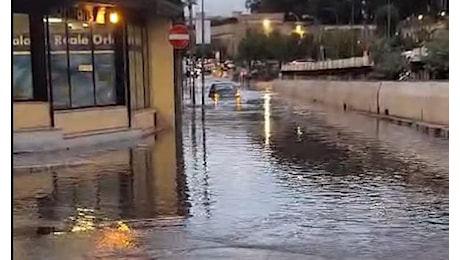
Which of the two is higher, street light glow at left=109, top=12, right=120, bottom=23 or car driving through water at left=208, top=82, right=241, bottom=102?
street light glow at left=109, top=12, right=120, bottom=23

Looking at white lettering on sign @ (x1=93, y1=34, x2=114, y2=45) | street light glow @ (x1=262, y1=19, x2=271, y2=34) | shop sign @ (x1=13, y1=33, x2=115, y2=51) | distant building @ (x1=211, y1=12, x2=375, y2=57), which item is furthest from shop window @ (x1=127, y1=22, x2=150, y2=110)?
street light glow @ (x1=262, y1=19, x2=271, y2=34)

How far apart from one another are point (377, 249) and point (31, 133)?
11.3m

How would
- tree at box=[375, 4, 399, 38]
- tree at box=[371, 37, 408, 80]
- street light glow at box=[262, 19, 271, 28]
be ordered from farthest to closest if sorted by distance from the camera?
street light glow at box=[262, 19, 271, 28] < tree at box=[375, 4, 399, 38] < tree at box=[371, 37, 408, 80]

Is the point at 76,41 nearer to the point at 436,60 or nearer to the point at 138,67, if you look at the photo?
the point at 138,67

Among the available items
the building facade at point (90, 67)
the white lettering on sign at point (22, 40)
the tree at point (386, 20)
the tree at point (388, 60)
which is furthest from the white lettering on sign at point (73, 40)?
the tree at point (386, 20)

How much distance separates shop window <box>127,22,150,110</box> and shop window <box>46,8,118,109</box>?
4.37 ft

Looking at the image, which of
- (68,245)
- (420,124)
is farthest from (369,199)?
(420,124)

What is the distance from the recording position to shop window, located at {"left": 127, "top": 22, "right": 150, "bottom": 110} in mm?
23922

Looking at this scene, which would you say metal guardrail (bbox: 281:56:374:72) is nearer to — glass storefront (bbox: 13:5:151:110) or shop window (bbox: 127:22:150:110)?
shop window (bbox: 127:22:150:110)

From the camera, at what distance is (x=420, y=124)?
84.0 feet

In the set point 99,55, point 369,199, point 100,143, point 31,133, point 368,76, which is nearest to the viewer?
point 369,199

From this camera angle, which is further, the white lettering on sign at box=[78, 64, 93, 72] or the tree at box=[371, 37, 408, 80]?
the tree at box=[371, 37, 408, 80]

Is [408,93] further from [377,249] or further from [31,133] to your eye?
[377,249]

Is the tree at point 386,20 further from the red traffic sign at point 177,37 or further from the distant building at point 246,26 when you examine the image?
the red traffic sign at point 177,37
